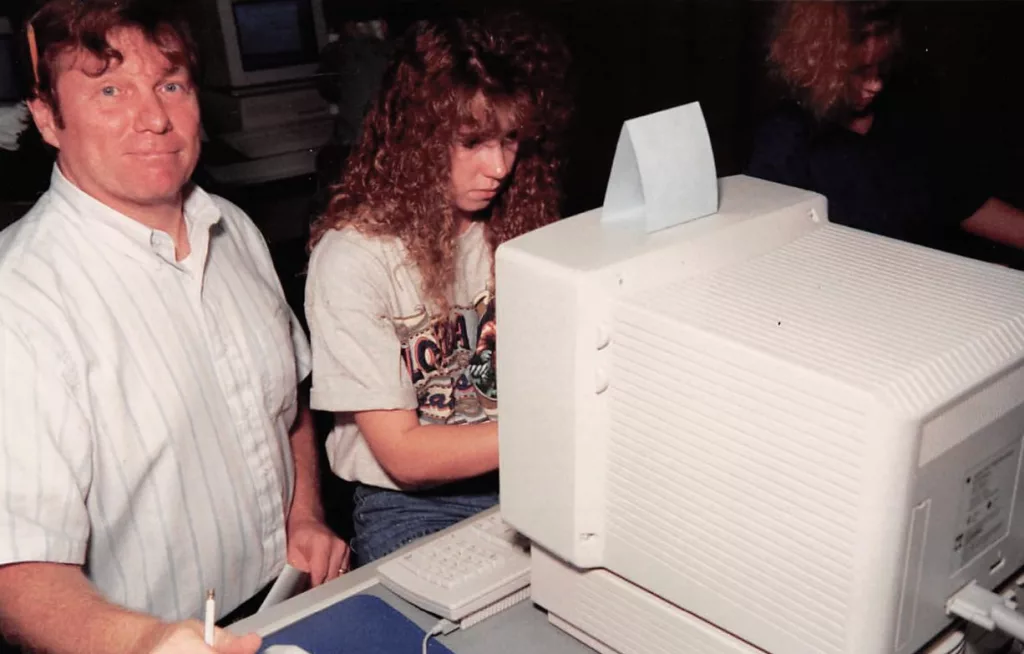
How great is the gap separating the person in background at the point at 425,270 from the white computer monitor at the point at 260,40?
1375mm

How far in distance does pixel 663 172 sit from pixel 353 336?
A: 1.74 feet

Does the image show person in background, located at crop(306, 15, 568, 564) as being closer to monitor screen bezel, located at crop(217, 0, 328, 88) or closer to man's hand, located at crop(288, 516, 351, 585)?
man's hand, located at crop(288, 516, 351, 585)

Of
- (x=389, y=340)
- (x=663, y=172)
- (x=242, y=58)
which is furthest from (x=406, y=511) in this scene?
(x=242, y=58)

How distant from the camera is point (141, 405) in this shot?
1124 millimetres

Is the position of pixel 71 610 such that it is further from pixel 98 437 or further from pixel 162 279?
pixel 162 279

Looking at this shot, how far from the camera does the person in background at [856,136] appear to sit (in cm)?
183

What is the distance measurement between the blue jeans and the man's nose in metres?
0.60

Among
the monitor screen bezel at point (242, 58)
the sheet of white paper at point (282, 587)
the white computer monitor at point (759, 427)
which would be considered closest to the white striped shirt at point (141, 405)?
the sheet of white paper at point (282, 587)

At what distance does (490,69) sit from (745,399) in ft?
2.45

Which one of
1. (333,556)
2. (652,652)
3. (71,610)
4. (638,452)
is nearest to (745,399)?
(638,452)

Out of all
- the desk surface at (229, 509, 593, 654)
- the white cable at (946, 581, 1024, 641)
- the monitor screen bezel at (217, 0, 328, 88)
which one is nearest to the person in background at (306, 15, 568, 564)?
the desk surface at (229, 509, 593, 654)

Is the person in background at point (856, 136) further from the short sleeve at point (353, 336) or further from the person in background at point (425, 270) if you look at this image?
the short sleeve at point (353, 336)

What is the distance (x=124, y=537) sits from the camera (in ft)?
3.70

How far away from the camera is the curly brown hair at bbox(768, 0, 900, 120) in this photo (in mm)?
1828
